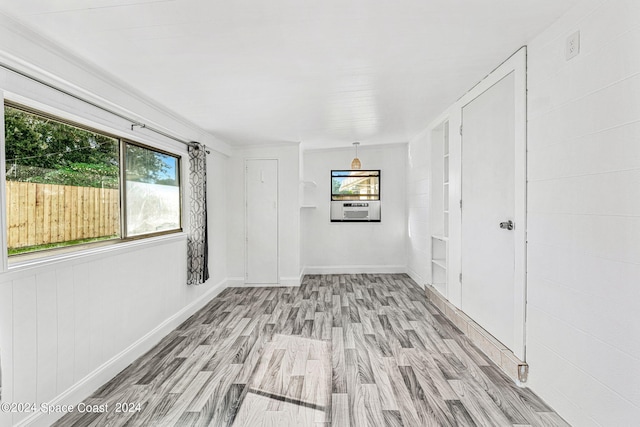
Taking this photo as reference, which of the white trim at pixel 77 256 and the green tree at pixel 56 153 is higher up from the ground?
the green tree at pixel 56 153

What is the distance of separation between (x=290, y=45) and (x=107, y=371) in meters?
2.68

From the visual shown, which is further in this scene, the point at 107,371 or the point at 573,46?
the point at 107,371

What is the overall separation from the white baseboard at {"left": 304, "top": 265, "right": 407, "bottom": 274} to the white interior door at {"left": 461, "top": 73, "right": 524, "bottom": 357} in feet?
9.70

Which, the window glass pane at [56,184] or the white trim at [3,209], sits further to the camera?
the window glass pane at [56,184]

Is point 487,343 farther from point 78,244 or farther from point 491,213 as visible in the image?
point 78,244

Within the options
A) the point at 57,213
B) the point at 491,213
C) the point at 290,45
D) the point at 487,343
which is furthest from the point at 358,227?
the point at 57,213

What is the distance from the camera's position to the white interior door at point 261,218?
221 inches

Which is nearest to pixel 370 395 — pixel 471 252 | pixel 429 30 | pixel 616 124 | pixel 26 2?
pixel 471 252

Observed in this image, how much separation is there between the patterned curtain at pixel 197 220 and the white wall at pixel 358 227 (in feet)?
8.60

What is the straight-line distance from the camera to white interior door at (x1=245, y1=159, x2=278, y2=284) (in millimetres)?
5602

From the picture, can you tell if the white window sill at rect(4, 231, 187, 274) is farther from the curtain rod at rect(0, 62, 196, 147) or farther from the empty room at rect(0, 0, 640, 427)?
the curtain rod at rect(0, 62, 196, 147)

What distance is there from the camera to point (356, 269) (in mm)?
6695

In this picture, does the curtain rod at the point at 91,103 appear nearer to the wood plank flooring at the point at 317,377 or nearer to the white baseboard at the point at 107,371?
the white baseboard at the point at 107,371

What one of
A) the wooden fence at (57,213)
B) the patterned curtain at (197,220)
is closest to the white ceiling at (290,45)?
the patterned curtain at (197,220)
